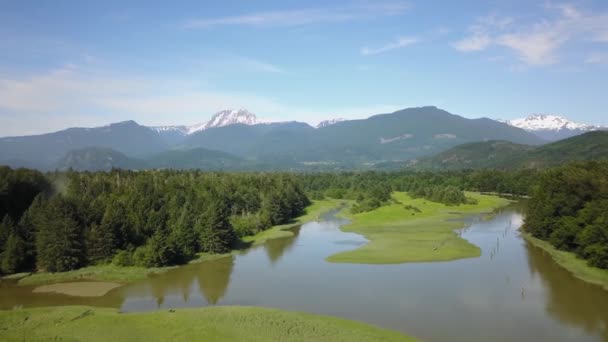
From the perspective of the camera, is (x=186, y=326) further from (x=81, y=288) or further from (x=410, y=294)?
(x=410, y=294)

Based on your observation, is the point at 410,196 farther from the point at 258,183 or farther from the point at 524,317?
the point at 524,317

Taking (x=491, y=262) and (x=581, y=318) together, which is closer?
(x=581, y=318)

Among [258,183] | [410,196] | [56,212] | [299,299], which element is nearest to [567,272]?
[299,299]

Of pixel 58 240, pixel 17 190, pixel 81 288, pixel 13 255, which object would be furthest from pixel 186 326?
pixel 17 190

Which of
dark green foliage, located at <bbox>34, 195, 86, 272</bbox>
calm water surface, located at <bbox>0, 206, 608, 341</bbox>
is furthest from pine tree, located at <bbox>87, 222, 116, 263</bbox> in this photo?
calm water surface, located at <bbox>0, 206, 608, 341</bbox>

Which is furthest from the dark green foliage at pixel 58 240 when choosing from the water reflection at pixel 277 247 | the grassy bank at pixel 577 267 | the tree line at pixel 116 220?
the grassy bank at pixel 577 267
